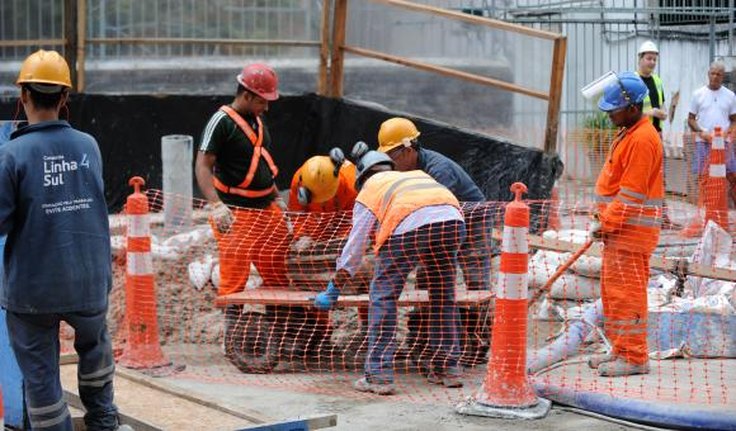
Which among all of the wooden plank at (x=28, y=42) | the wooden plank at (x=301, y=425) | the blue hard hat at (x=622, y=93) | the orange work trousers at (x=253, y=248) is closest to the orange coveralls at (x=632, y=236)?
the blue hard hat at (x=622, y=93)

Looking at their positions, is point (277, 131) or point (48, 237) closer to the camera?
point (48, 237)

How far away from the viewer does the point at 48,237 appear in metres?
6.23

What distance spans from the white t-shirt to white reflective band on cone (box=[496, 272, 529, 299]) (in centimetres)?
812

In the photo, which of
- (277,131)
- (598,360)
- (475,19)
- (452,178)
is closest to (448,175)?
(452,178)

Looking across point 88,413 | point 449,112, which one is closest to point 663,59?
point 449,112

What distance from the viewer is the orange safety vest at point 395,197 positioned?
809 cm

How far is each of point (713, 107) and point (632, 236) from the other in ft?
24.5

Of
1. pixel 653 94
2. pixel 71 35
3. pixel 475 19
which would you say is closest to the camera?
pixel 475 19

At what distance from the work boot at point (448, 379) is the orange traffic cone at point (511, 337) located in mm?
802

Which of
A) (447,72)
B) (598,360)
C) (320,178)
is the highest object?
(447,72)

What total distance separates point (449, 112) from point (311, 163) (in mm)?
4793

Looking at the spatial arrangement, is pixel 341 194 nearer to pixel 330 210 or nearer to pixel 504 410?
pixel 330 210

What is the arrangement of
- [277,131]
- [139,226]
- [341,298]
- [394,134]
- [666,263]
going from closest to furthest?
[341,298], [139,226], [394,134], [666,263], [277,131]

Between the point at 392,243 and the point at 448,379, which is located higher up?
the point at 392,243
